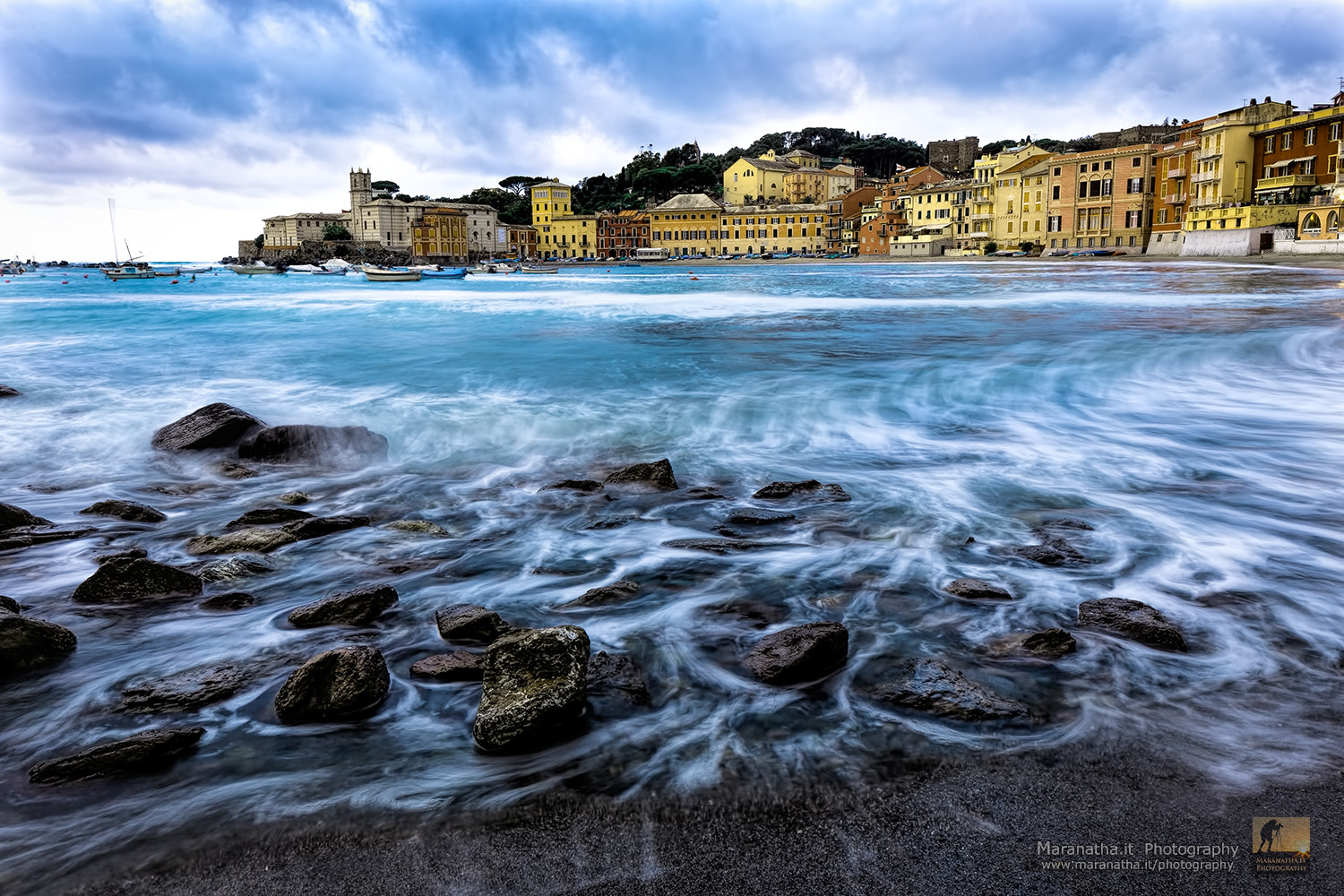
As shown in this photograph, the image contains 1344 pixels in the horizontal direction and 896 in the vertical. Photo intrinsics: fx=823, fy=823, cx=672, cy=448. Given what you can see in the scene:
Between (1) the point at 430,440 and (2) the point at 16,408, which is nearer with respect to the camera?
(1) the point at 430,440

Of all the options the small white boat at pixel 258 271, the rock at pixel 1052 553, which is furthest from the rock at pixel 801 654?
the small white boat at pixel 258 271

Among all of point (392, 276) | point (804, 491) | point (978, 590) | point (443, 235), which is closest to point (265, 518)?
point (804, 491)

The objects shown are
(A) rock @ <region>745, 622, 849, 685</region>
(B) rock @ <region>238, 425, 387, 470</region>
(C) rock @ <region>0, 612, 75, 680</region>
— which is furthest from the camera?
(B) rock @ <region>238, 425, 387, 470</region>

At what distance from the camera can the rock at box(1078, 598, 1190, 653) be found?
377 centimetres

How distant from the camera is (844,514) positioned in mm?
6172

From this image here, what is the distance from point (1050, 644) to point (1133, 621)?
0.52 metres

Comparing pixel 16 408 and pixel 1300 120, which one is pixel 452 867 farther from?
pixel 1300 120

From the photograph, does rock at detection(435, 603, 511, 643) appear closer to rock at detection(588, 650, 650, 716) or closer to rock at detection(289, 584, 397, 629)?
rock at detection(289, 584, 397, 629)

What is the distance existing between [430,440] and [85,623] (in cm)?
523

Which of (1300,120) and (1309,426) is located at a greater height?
(1300,120)

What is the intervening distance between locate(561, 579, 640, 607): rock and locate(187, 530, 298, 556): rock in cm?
223

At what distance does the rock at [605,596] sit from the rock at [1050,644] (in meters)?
2.06

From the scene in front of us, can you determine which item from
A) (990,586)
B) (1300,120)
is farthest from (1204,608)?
(1300,120)

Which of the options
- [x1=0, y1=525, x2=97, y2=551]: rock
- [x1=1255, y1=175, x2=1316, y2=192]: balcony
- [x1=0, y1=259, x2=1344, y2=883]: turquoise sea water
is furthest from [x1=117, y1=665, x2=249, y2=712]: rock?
[x1=1255, y1=175, x2=1316, y2=192]: balcony
